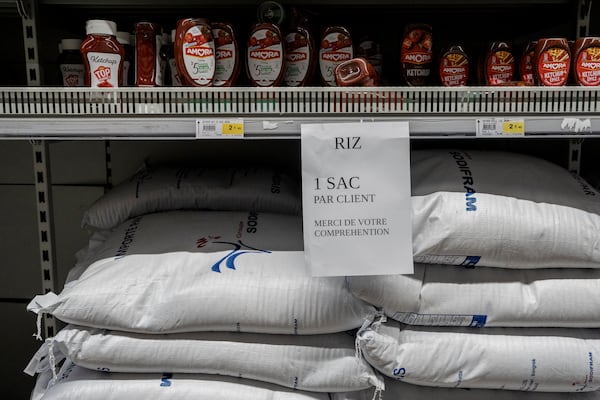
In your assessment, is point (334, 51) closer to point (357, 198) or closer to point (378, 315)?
point (357, 198)

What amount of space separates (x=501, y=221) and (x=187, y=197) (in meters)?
0.79

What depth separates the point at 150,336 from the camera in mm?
1037

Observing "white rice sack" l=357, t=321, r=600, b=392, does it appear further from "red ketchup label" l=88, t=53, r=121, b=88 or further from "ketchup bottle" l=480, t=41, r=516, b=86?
"red ketchup label" l=88, t=53, r=121, b=88

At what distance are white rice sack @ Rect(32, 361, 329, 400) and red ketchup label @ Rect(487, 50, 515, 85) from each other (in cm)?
82

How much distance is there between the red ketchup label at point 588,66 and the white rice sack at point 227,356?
77 centimetres

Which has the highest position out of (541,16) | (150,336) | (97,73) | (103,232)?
(541,16)

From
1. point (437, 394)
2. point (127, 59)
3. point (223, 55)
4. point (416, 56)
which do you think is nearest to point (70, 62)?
point (127, 59)

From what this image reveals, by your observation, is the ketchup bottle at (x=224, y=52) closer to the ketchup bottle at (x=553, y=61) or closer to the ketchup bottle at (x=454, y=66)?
the ketchup bottle at (x=454, y=66)

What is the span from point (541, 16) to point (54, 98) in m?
1.27

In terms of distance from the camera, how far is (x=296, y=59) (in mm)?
1132

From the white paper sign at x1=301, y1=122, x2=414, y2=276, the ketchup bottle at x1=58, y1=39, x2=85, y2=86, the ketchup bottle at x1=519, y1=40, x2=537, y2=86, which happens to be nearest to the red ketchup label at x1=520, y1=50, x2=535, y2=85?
the ketchup bottle at x1=519, y1=40, x2=537, y2=86

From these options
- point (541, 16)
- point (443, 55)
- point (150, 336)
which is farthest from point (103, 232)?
point (541, 16)

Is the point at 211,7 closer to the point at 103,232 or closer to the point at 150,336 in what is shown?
the point at 103,232

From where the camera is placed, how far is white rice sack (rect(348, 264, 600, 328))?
3.37ft
